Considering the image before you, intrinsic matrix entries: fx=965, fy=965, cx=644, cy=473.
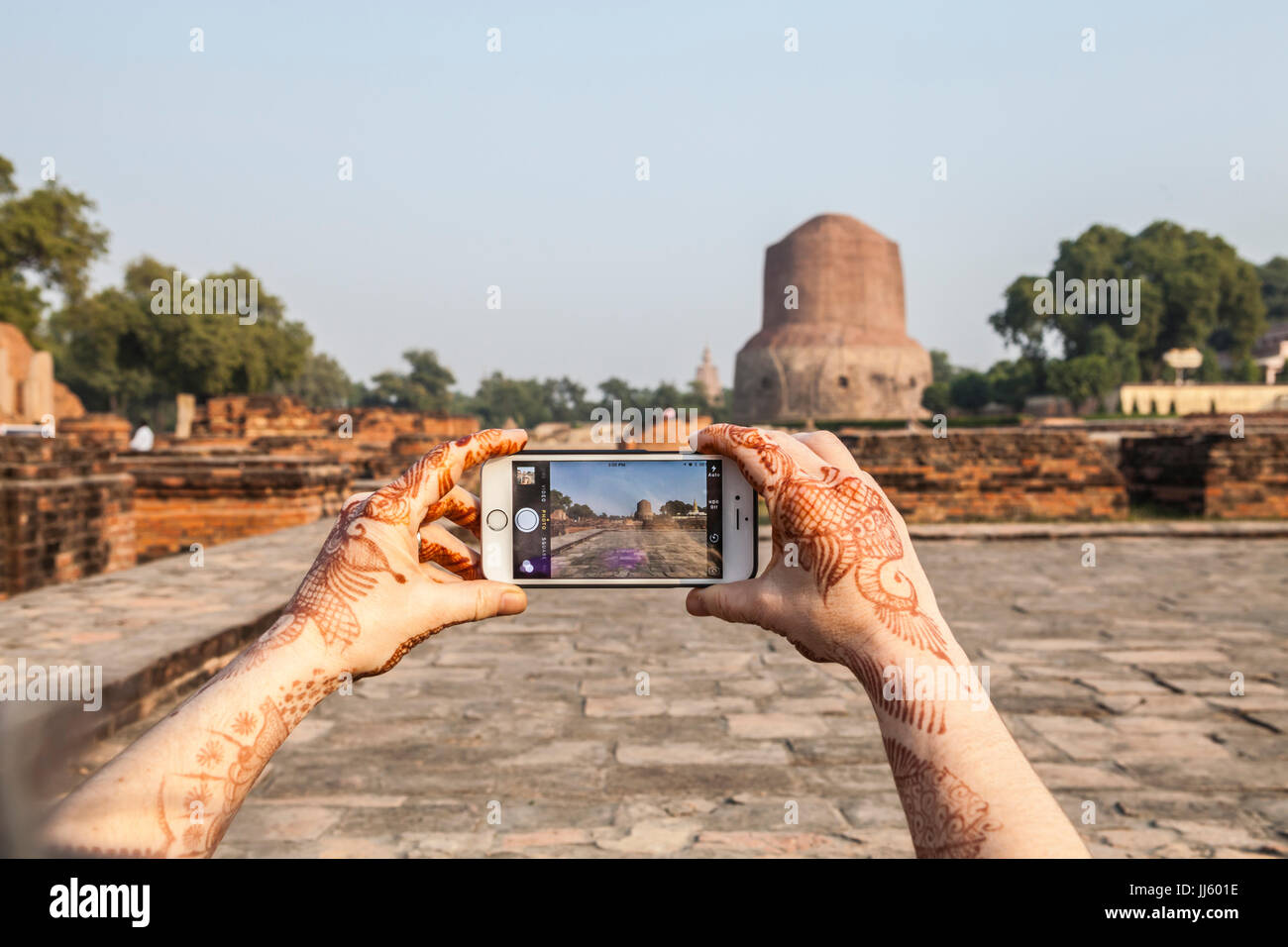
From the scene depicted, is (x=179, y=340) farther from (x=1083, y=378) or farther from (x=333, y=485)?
(x=1083, y=378)

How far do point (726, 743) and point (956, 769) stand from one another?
2.40 meters

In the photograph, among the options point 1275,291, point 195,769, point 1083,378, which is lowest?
point 195,769

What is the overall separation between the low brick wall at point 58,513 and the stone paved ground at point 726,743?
276 centimetres

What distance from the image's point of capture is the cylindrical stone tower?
4322cm

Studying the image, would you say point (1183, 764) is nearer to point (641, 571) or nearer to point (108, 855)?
point (641, 571)

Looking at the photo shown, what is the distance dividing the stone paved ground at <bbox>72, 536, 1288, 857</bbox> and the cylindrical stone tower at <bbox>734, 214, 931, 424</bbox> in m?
38.7

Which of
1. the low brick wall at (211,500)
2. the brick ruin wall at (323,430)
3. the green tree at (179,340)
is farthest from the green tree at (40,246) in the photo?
the low brick wall at (211,500)

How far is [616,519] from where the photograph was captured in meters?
1.21

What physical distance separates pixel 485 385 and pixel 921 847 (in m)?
69.3

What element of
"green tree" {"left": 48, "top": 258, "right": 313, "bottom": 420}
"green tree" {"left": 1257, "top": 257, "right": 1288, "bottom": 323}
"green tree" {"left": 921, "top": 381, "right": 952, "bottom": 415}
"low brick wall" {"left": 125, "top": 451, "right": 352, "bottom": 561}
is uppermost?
"green tree" {"left": 1257, "top": 257, "right": 1288, "bottom": 323}

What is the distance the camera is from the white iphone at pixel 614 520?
3.86 feet

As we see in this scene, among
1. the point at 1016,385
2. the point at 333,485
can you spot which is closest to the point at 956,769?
the point at 333,485

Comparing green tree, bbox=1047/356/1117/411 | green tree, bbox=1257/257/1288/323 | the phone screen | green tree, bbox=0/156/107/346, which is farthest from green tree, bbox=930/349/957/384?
the phone screen

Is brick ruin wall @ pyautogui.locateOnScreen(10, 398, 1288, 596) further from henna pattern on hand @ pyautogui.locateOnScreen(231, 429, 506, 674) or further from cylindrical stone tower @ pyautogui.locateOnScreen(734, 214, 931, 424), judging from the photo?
cylindrical stone tower @ pyautogui.locateOnScreen(734, 214, 931, 424)
